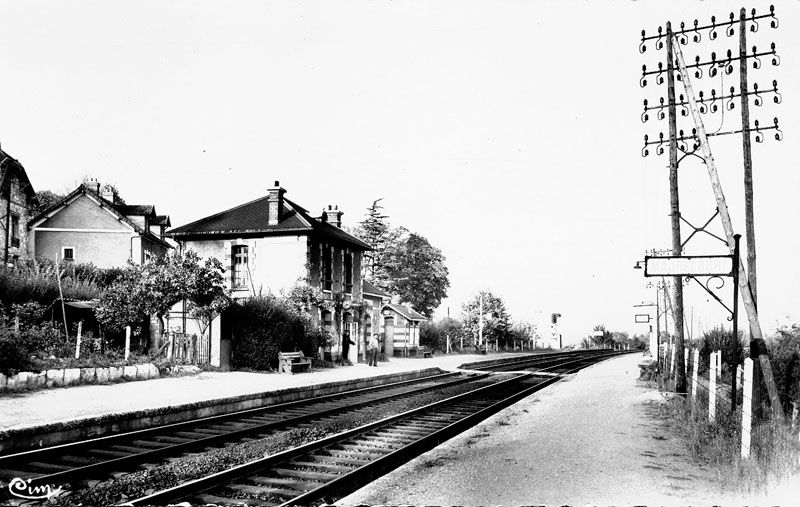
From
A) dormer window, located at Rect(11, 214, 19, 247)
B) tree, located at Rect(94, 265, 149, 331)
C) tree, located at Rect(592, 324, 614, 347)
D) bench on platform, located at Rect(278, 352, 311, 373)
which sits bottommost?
tree, located at Rect(592, 324, 614, 347)

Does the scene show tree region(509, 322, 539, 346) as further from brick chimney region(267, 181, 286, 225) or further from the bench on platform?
the bench on platform

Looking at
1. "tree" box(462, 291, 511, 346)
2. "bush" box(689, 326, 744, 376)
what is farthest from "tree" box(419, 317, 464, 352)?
"bush" box(689, 326, 744, 376)

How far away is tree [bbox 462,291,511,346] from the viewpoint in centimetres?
6284

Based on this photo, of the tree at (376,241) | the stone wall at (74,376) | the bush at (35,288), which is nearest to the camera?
the stone wall at (74,376)

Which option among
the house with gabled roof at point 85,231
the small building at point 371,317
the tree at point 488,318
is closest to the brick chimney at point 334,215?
the small building at point 371,317

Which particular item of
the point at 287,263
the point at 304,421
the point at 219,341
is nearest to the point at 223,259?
the point at 287,263

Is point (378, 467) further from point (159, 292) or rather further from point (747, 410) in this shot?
point (159, 292)

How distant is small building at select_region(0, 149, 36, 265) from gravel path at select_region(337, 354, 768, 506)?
3217cm

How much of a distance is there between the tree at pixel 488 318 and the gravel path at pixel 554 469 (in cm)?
4991

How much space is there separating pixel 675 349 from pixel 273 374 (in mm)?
12611

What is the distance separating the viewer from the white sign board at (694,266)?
1058 centimetres

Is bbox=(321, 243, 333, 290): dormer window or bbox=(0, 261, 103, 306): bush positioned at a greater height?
bbox=(321, 243, 333, 290): dormer window

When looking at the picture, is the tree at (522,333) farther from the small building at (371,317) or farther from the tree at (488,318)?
the small building at (371,317)

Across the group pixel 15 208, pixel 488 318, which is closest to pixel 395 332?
pixel 488 318
